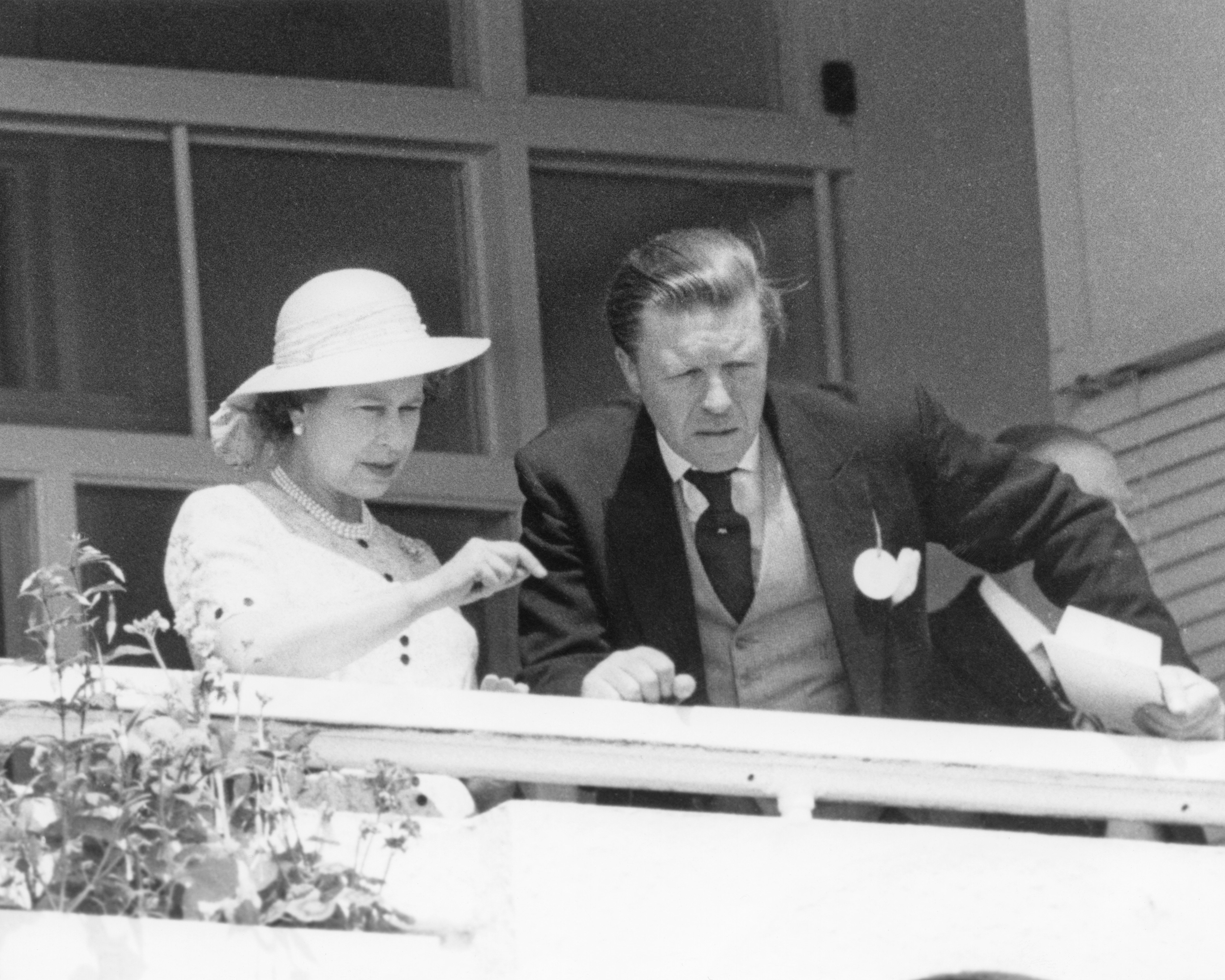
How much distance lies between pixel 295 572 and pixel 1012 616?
1196 mm

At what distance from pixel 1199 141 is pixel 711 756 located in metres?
2.76

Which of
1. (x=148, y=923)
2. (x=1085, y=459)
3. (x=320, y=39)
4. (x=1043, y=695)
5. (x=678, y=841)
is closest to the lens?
(x=148, y=923)

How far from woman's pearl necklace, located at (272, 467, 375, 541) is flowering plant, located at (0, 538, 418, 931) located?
1094 mm

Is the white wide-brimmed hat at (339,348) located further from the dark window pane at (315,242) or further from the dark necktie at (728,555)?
the dark window pane at (315,242)

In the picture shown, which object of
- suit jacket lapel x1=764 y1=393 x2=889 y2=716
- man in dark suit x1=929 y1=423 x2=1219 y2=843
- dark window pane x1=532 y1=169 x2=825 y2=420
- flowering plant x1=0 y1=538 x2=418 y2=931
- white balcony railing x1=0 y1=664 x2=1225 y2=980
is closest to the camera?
flowering plant x1=0 y1=538 x2=418 y2=931

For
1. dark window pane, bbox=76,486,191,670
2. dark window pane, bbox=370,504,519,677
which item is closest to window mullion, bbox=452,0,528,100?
dark window pane, bbox=370,504,519,677

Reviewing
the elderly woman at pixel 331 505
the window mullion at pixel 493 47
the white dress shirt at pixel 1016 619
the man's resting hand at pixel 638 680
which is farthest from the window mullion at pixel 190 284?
the man's resting hand at pixel 638 680

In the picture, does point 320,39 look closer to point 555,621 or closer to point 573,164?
point 573,164

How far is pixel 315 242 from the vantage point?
7312 mm

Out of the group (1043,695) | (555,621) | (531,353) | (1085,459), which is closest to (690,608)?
(555,621)

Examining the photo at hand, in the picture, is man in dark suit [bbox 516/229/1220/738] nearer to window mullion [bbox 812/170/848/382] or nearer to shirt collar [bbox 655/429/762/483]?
shirt collar [bbox 655/429/762/483]

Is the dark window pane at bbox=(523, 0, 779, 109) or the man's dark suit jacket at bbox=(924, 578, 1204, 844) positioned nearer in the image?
the man's dark suit jacket at bbox=(924, 578, 1204, 844)

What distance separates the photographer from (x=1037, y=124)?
24.0 feet

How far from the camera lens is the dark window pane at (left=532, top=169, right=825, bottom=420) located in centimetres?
747
